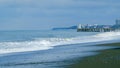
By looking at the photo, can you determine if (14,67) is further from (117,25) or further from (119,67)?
(117,25)

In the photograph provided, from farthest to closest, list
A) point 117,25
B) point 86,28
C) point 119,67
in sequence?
1. point 117,25
2. point 86,28
3. point 119,67

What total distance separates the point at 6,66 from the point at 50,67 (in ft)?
7.85

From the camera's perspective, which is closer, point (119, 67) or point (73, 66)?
point (119, 67)

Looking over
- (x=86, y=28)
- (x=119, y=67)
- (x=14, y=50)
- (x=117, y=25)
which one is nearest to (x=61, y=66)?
(x=119, y=67)

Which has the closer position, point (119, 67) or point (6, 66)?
point (119, 67)

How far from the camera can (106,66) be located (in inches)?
604

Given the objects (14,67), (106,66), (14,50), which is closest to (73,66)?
(106,66)

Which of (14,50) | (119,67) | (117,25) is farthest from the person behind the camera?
(117,25)

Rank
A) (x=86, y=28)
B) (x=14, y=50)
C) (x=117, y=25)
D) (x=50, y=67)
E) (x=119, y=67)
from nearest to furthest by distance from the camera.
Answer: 1. (x=119, y=67)
2. (x=50, y=67)
3. (x=14, y=50)
4. (x=86, y=28)
5. (x=117, y=25)

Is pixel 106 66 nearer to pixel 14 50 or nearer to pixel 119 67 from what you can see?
pixel 119 67

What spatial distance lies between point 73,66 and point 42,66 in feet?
4.94

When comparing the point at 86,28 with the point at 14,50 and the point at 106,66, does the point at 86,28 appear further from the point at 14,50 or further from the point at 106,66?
the point at 106,66

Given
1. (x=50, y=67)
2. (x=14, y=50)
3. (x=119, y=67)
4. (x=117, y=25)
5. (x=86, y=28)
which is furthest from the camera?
(x=117, y=25)

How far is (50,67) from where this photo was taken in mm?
16125
